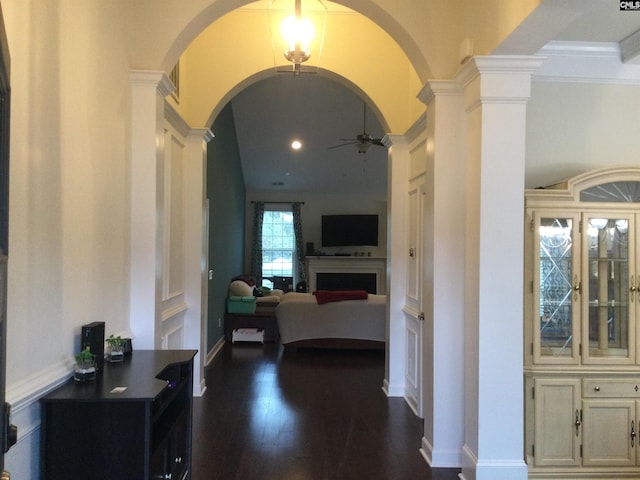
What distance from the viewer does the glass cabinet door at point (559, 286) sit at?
300 cm

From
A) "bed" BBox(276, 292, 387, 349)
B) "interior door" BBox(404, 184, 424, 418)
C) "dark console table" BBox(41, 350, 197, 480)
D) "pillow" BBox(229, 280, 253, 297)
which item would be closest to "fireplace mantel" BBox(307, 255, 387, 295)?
"pillow" BBox(229, 280, 253, 297)

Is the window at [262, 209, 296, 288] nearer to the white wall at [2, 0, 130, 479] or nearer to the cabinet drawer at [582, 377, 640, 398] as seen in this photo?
the white wall at [2, 0, 130, 479]

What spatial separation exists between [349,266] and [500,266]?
8.43 metres

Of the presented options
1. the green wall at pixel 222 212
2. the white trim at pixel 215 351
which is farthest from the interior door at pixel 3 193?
the green wall at pixel 222 212

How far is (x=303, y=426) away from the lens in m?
3.85

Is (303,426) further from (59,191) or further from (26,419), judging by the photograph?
(59,191)

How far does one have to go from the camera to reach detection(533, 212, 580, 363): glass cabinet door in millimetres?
3002

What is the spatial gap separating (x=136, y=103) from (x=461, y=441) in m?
2.94

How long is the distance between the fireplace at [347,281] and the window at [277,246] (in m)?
0.87

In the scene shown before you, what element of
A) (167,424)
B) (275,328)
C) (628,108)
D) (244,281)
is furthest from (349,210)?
(167,424)

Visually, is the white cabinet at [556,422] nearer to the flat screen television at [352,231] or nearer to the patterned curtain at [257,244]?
the flat screen television at [352,231]

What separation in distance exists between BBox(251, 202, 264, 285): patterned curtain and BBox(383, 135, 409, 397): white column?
22.2 ft

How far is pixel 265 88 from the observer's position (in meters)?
7.93

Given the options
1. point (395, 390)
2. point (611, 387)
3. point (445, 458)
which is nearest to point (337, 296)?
point (395, 390)
